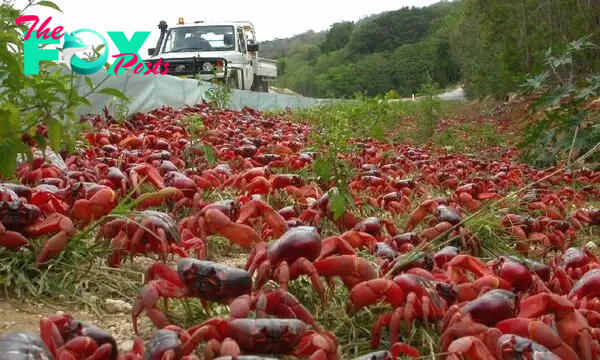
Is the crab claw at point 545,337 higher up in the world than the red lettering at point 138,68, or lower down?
lower down

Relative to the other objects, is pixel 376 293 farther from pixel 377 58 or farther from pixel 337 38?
pixel 337 38

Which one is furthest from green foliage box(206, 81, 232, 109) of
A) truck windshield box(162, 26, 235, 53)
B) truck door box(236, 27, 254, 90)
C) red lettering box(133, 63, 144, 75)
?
truck door box(236, 27, 254, 90)

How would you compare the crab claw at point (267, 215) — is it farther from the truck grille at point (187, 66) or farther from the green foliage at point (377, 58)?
the green foliage at point (377, 58)

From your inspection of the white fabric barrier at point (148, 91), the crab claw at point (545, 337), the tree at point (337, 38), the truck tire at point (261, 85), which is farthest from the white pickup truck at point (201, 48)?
the tree at point (337, 38)

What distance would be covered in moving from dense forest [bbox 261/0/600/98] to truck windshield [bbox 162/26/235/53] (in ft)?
22.3

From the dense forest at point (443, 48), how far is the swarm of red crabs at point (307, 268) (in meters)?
8.77

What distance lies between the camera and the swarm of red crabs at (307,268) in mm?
2441

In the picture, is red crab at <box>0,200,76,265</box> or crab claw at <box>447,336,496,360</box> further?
red crab at <box>0,200,76,265</box>

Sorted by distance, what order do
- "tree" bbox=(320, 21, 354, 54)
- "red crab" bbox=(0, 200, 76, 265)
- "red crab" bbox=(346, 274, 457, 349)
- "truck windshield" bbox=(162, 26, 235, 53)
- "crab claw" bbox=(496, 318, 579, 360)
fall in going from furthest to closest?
1. "tree" bbox=(320, 21, 354, 54)
2. "truck windshield" bbox=(162, 26, 235, 53)
3. "red crab" bbox=(0, 200, 76, 265)
4. "red crab" bbox=(346, 274, 457, 349)
5. "crab claw" bbox=(496, 318, 579, 360)

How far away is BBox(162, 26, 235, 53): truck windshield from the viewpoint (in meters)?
A: 24.8

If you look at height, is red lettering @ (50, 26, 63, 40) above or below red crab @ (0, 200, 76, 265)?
above

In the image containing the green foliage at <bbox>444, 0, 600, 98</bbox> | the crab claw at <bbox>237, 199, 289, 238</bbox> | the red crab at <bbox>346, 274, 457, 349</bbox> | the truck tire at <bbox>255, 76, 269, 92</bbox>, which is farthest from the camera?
the truck tire at <bbox>255, 76, 269, 92</bbox>

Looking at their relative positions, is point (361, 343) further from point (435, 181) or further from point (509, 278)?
point (435, 181)
